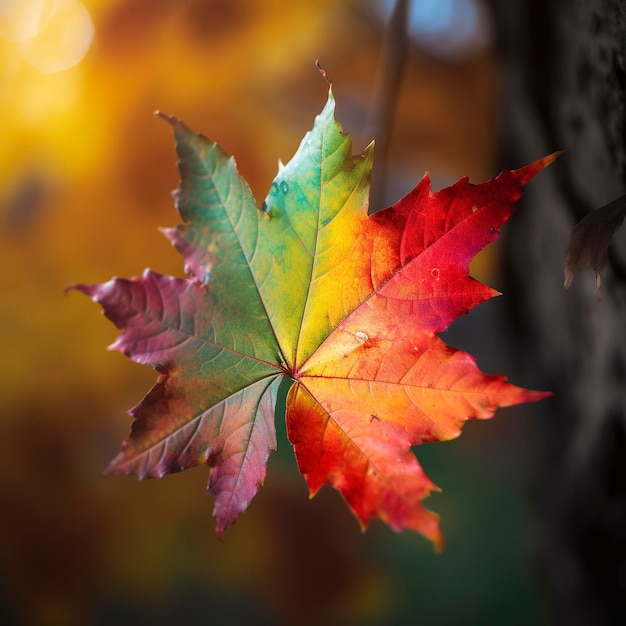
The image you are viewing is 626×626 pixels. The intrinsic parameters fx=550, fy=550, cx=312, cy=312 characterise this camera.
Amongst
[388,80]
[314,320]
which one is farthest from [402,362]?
[388,80]

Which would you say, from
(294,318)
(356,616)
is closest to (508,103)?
(294,318)

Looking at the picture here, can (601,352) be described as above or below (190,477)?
above

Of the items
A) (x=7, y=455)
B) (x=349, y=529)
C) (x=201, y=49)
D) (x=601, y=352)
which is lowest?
(x=349, y=529)

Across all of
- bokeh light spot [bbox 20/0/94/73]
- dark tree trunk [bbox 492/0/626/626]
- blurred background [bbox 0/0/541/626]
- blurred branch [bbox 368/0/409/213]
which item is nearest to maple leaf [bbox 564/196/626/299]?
dark tree trunk [bbox 492/0/626/626]

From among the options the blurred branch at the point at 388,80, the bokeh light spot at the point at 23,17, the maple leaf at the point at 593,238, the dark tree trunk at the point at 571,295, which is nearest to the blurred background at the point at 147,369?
the bokeh light spot at the point at 23,17

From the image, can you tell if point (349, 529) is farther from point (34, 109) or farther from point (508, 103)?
point (34, 109)

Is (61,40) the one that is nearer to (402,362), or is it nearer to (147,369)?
(147,369)
